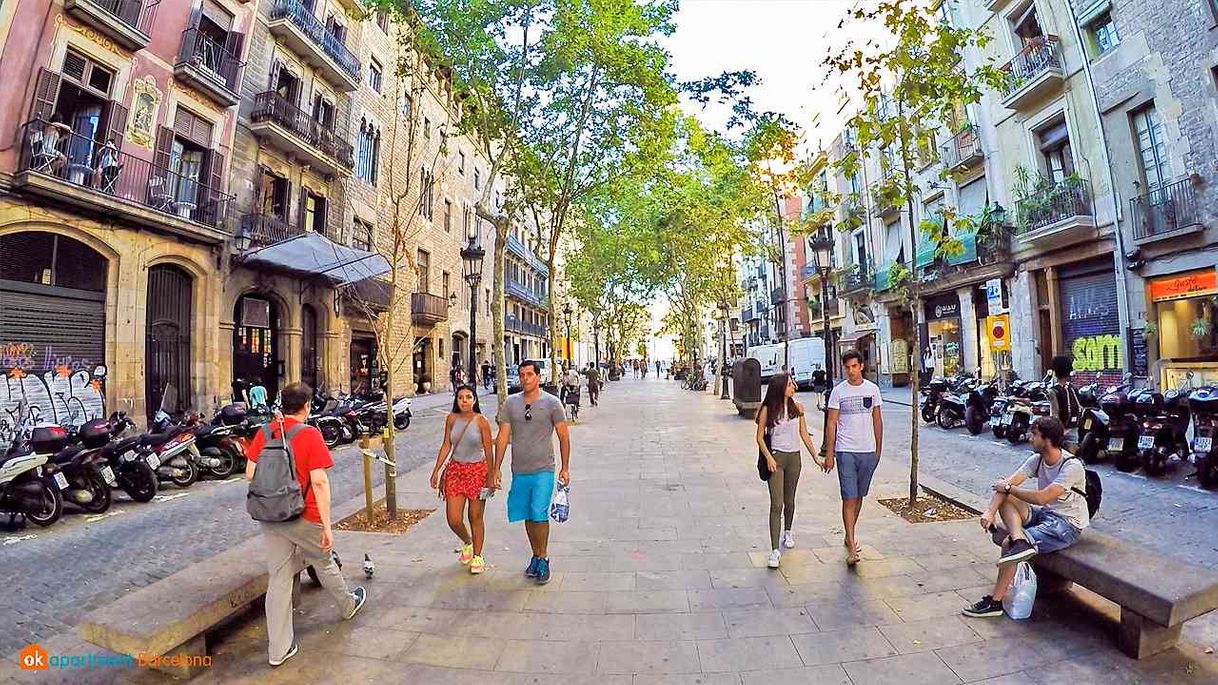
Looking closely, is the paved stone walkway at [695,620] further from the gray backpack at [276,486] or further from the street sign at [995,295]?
the street sign at [995,295]

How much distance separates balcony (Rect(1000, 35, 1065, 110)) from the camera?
15227 millimetres

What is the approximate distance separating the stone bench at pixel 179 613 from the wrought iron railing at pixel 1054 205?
1843 centimetres

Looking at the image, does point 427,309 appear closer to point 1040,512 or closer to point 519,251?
point 519,251

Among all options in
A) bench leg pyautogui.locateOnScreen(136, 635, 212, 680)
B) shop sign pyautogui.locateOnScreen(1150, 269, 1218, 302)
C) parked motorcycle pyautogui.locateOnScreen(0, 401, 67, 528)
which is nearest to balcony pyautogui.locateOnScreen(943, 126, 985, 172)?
shop sign pyautogui.locateOnScreen(1150, 269, 1218, 302)

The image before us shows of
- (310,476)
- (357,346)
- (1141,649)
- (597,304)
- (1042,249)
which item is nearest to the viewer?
(1141,649)

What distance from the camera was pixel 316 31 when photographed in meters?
18.2

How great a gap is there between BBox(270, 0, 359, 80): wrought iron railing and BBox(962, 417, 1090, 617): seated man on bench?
786 inches

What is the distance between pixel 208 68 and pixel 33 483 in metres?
12.3

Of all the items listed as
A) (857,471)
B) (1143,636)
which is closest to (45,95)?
(857,471)

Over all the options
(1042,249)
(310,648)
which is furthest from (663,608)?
(1042,249)

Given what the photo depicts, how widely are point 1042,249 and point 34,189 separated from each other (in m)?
23.4

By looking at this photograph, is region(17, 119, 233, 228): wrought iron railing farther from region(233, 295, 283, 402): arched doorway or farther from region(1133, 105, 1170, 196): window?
region(1133, 105, 1170, 196): window

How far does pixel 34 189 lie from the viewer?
34.8 feet

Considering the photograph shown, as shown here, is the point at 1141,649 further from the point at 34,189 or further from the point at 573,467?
the point at 34,189
